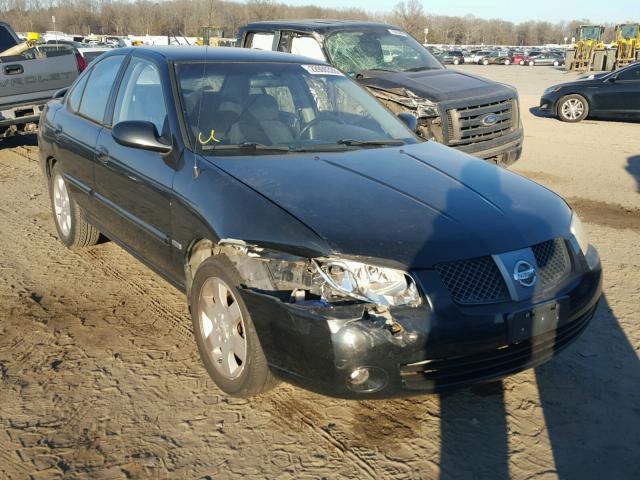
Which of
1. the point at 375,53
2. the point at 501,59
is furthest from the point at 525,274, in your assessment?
the point at 501,59

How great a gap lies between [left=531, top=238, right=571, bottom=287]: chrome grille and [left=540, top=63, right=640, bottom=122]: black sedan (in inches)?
486

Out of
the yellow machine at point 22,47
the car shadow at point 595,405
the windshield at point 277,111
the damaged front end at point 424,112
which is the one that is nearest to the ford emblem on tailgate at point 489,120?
the damaged front end at point 424,112

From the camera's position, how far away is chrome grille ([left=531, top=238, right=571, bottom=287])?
302 centimetres

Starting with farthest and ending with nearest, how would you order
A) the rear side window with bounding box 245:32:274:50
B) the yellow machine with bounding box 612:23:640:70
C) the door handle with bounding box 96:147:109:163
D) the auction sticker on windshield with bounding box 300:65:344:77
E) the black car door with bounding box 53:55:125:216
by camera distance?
1. the yellow machine with bounding box 612:23:640:70
2. the rear side window with bounding box 245:32:274:50
3. the black car door with bounding box 53:55:125:216
4. the auction sticker on windshield with bounding box 300:65:344:77
5. the door handle with bounding box 96:147:109:163

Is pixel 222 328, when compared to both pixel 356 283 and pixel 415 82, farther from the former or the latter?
pixel 415 82

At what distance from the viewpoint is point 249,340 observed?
2953 millimetres

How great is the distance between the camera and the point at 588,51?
3816 cm

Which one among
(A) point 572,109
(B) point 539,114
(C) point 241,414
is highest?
(C) point 241,414

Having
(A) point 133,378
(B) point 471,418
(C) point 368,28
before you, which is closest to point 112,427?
(A) point 133,378

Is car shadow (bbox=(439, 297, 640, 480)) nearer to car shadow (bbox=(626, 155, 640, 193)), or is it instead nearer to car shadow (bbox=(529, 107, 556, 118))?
car shadow (bbox=(626, 155, 640, 193))

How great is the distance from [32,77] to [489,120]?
6657 mm

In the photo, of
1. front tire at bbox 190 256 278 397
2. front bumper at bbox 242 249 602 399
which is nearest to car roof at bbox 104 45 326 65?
front tire at bbox 190 256 278 397

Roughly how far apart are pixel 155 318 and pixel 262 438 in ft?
5.12

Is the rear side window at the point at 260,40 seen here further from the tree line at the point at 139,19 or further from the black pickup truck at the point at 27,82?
the tree line at the point at 139,19
